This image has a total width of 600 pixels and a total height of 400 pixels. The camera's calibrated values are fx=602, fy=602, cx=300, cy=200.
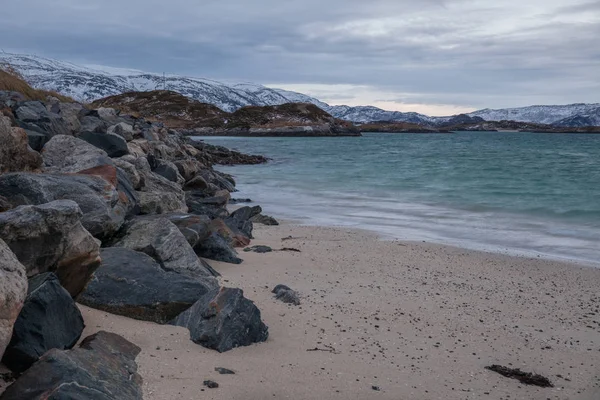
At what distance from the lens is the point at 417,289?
7.25 m

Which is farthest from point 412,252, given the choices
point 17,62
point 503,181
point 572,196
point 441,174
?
point 17,62

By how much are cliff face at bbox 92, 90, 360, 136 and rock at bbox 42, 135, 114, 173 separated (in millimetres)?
74701

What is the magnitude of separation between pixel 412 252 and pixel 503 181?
55.2ft

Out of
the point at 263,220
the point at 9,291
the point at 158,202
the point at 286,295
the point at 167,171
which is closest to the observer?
the point at 9,291

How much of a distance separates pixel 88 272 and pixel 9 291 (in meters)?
1.49

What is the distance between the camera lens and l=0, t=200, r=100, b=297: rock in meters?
4.14

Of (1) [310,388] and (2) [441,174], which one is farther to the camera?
(2) [441,174]

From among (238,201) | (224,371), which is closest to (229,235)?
(224,371)

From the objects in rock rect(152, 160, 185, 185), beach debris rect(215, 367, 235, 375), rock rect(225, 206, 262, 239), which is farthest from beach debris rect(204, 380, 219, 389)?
rock rect(152, 160, 185, 185)

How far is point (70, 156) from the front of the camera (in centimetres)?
823

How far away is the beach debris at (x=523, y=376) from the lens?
4.80 m

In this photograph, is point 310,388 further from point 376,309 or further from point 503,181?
point 503,181

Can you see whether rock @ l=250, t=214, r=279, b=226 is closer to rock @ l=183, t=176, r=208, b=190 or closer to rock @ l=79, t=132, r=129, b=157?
rock @ l=79, t=132, r=129, b=157

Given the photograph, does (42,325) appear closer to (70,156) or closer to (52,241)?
(52,241)
